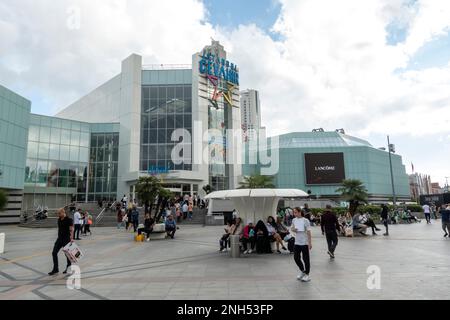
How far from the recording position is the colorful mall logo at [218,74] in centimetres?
4762

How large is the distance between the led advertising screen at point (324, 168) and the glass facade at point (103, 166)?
130 feet

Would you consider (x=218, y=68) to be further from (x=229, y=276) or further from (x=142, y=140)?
(x=229, y=276)

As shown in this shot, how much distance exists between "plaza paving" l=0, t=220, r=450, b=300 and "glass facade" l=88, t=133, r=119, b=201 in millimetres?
34174

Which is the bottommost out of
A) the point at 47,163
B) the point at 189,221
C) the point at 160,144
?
the point at 189,221

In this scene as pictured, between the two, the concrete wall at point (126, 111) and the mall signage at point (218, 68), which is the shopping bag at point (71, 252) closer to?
the concrete wall at point (126, 111)

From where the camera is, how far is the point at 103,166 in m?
45.2

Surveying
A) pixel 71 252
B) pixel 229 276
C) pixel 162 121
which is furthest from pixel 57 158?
pixel 229 276

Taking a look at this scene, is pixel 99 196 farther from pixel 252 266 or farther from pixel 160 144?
pixel 252 266

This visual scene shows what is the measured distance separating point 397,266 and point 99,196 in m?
43.2

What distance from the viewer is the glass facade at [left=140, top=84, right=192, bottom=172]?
44.2 metres

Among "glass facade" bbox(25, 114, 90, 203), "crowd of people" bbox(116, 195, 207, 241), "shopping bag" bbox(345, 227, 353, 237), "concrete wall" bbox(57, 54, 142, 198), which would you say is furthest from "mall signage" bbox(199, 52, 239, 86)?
"shopping bag" bbox(345, 227, 353, 237)

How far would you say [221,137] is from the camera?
48.7 m
